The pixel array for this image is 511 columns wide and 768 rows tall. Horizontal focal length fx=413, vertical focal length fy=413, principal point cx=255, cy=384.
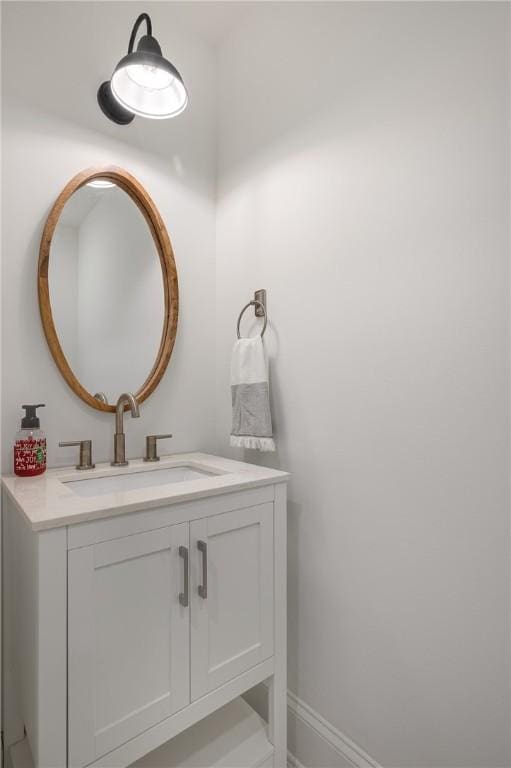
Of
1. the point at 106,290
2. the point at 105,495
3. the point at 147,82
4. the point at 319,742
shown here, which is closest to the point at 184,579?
the point at 105,495

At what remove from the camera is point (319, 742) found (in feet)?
4.29

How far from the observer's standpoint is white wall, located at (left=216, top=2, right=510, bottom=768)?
0.96 meters

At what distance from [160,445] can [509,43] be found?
5.02 feet

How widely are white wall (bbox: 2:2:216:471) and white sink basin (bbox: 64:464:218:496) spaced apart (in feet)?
0.44

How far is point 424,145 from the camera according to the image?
3.52ft

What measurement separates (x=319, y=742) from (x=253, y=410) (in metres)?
1.07

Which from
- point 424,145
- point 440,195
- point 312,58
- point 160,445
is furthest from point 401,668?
point 312,58

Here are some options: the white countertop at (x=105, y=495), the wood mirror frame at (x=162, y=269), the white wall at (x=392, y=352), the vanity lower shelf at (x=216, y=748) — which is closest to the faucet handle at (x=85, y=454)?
the white countertop at (x=105, y=495)

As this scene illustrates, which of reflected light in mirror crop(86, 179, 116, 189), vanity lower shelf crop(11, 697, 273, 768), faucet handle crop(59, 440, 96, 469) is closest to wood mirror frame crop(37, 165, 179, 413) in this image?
reflected light in mirror crop(86, 179, 116, 189)

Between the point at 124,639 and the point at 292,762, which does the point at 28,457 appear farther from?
the point at 292,762

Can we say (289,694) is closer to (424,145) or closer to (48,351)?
(48,351)

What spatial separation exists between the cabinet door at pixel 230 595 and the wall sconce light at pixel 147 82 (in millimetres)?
1271

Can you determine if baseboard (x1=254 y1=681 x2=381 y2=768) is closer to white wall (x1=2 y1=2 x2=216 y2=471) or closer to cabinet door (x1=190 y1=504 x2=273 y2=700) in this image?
cabinet door (x1=190 y1=504 x2=273 y2=700)

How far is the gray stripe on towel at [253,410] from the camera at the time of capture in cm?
144
